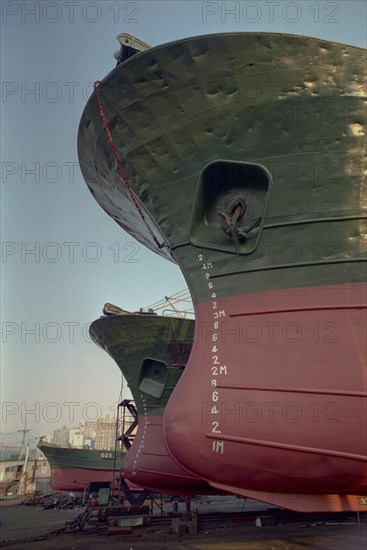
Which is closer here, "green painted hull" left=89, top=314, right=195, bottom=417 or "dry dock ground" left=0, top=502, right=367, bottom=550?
"dry dock ground" left=0, top=502, right=367, bottom=550

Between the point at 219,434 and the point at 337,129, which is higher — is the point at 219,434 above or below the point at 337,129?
below

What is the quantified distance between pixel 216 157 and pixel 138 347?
448 inches

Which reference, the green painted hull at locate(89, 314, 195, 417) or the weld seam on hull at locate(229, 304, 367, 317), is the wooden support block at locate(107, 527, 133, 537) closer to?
the green painted hull at locate(89, 314, 195, 417)

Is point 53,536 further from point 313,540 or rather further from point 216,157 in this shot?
point 216,157

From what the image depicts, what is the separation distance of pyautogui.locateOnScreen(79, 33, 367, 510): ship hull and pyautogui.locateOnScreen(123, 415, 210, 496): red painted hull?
6.84m

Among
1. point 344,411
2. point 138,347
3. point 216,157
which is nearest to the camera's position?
point 344,411

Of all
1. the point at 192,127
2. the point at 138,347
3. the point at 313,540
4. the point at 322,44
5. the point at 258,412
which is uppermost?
the point at 322,44

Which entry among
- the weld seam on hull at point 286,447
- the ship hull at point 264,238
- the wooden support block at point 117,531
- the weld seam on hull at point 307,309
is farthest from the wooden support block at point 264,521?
the weld seam on hull at point 307,309

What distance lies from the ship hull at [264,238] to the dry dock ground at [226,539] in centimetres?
332

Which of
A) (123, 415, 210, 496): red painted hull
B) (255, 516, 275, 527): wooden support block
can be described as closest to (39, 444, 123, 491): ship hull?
(123, 415, 210, 496): red painted hull

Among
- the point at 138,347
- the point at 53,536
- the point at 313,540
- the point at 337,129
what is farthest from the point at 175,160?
the point at 138,347

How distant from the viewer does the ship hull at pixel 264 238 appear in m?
5.03

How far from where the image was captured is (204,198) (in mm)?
6527

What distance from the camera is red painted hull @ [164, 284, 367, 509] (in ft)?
16.1
